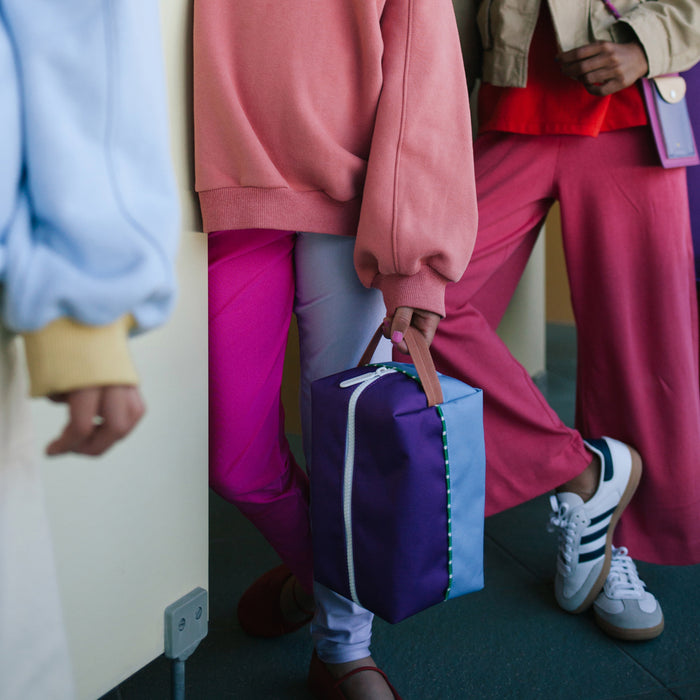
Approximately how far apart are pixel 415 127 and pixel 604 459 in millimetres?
867

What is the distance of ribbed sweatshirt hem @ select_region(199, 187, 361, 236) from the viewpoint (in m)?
1.04

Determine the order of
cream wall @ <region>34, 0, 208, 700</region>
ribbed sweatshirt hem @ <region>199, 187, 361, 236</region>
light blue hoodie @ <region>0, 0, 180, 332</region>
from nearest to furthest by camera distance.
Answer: light blue hoodie @ <region>0, 0, 180, 332</region> < cream wall @ <region>34, 0, 208, 700</region> < ribbed sweatshirt hem @ <region>199, 187, 361, 236</region>

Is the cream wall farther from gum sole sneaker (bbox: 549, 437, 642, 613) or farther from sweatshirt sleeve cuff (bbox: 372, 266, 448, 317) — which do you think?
gum sole sneaker (bbox: 549, 437, 642, 613)

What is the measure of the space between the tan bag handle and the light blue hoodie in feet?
1.81

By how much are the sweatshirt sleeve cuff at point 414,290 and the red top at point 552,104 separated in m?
0.55

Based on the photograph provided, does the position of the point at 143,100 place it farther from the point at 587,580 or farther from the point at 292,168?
the point at 587,580

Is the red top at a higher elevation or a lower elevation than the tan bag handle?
higher

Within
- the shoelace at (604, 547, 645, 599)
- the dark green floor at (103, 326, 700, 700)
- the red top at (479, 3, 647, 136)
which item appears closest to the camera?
the dark green floor at (103, 326, 700, 700)

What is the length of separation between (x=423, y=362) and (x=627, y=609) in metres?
0.82

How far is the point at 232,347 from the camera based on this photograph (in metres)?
1.16

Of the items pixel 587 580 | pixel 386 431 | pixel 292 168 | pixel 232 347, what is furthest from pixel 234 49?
pixel 587 580

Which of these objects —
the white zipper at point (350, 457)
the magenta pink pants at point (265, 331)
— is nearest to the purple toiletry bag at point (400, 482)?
the white zipper at point (350, 457)

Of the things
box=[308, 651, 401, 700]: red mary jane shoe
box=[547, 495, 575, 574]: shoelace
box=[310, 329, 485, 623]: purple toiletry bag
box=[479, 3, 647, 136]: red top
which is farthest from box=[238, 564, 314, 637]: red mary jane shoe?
box=[479, 3, 647, 136]: red top

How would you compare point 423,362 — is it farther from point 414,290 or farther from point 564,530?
point 564,530
